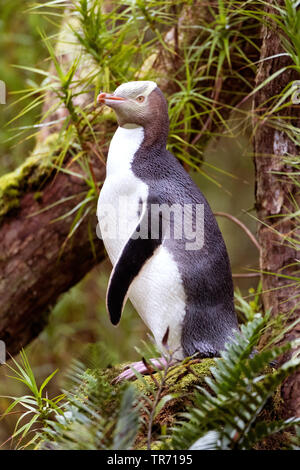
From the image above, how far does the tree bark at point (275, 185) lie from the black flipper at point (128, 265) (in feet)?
1.23

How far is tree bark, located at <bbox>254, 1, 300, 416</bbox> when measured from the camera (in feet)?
4.90

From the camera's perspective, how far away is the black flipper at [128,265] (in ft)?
4.01

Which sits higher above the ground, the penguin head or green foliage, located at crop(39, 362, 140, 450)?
the penguin head

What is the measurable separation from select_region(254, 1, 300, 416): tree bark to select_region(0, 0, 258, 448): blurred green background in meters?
1.29

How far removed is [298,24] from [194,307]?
64 centimetres

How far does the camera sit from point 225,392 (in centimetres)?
91

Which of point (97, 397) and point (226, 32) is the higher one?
point (226, 32)

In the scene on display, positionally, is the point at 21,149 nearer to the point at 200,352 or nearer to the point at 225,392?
the point at 200,352

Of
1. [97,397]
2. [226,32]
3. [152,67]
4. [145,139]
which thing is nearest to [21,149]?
[152,67]

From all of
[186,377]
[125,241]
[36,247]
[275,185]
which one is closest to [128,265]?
[125,241]

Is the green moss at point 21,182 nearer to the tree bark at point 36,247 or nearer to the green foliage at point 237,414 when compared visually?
the tree bark at point 36,247

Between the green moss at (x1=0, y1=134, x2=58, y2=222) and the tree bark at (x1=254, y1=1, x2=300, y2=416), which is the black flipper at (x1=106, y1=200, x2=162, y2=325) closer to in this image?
the tree bark at (x1=254, y1=1, x2=300, y2=416)

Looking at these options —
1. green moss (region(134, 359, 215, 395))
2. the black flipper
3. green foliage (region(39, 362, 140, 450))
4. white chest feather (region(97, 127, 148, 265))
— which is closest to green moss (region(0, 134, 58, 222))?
white chest feather (region(97, 127, 148, 265))
